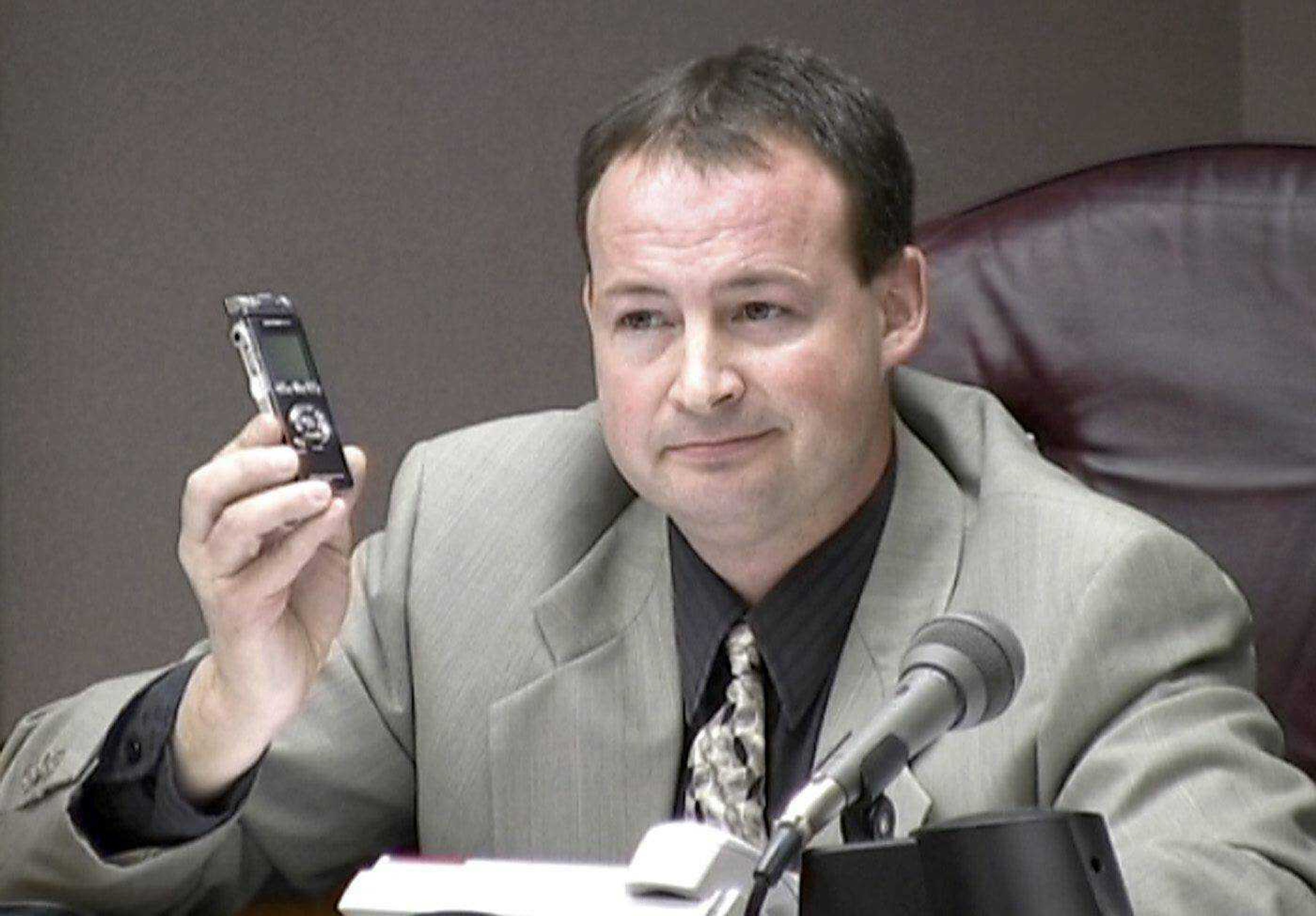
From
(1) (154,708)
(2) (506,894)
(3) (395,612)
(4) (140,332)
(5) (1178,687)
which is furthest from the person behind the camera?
(4) (140,332)

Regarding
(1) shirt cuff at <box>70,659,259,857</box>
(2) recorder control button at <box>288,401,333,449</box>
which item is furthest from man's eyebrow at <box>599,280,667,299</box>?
(1) shirt cuff at <box>70,659,259,857</box>

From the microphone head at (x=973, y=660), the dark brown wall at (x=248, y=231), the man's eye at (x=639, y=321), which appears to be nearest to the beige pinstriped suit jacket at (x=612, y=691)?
Result: the man's eye at (x=639, y=321)

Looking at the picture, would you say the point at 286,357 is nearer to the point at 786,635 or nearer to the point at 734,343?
the point at 734,343

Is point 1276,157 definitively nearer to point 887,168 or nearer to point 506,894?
point 887,168

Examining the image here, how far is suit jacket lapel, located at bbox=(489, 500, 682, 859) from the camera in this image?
6.46 feet

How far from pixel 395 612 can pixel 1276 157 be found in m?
0.87

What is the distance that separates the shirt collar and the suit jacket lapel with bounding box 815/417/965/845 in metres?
0.02

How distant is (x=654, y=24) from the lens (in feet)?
11.6

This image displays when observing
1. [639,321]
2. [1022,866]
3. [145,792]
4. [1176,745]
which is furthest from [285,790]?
[1022,866]

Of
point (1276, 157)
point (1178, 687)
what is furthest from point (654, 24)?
point (1178, 687)

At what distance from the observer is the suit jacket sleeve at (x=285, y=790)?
1884 millimetres

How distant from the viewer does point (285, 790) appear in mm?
2047

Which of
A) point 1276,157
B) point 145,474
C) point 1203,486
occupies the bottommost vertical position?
point 145,474

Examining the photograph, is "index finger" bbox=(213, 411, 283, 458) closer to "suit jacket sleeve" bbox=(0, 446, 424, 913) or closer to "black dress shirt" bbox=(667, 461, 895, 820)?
"suit jacket sleeve" bbox=(0, 446, 424, 913)
